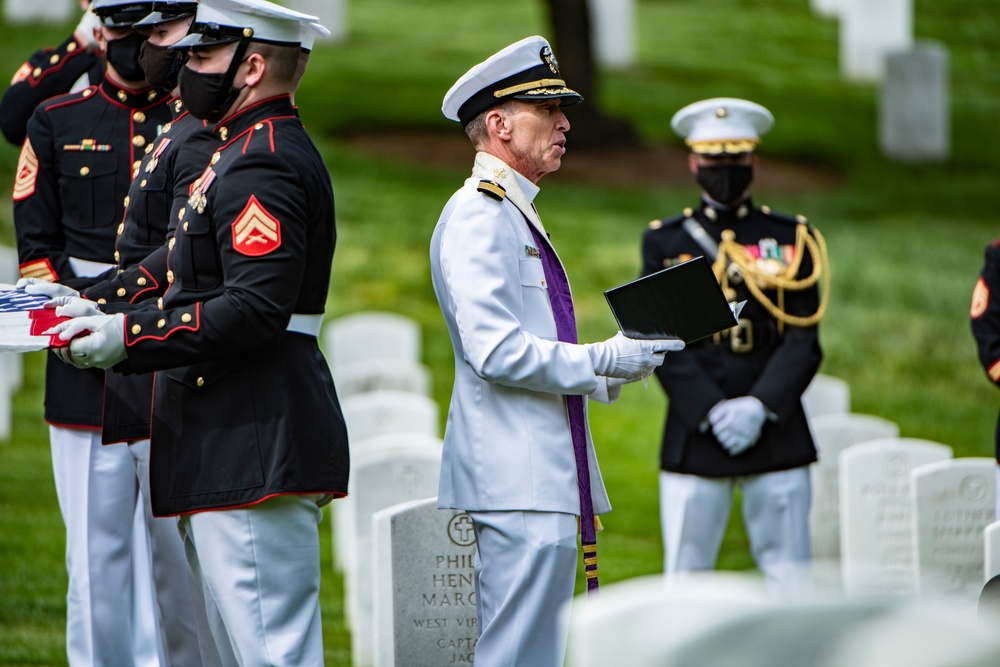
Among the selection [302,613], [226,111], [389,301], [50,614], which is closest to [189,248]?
[226,111]

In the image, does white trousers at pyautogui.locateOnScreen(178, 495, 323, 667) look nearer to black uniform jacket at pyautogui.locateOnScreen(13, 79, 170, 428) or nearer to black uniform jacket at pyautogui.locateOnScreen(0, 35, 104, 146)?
black uniform jacket at pyautogui.locateOnScreen(13, 79, 170, 428)

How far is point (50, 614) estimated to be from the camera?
6824 mm

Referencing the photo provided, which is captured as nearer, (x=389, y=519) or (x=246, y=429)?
(x=246, y=429)

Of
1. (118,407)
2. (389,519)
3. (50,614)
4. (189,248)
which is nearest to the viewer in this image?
(189,248)

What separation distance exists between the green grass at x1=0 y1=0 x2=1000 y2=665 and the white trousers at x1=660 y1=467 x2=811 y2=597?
1.61 metres

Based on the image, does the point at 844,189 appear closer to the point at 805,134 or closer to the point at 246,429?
the point at 805,134

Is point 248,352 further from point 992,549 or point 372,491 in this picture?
point 992,549

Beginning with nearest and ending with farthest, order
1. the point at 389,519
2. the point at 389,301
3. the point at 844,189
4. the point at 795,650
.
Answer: the point at 795,650 < the point at 389,519 < the point at 389,301 < the point at 844,189

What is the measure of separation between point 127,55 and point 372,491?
231cm

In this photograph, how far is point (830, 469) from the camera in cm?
841

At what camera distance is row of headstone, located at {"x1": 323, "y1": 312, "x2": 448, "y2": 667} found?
5.14 metres

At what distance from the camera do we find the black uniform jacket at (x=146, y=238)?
427 centimetres

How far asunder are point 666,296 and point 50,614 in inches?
159

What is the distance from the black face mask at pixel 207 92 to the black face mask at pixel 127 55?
1166mm
